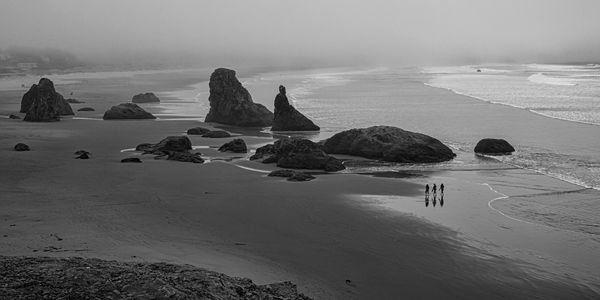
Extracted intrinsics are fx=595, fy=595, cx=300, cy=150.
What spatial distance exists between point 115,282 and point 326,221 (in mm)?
11133

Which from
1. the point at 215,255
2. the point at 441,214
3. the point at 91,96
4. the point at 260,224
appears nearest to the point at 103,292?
the point at 215,255

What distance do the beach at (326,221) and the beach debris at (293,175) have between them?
714mm

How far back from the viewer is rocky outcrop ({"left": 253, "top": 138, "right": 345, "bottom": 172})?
32344 millimetres

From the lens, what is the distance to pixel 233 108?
56219 millimetres

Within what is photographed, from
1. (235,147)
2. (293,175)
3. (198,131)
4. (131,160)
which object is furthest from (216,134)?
(293,175)

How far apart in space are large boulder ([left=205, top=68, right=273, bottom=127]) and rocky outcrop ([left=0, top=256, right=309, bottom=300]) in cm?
4296

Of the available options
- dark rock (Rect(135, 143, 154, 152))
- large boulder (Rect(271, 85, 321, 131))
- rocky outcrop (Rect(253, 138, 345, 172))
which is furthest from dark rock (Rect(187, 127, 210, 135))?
rocky outcrop (Rect(253, 138, 345, 172))

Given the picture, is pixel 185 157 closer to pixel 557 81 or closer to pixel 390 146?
pixel 390 146

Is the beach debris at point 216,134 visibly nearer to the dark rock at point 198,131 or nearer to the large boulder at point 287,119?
the dark rock at point 198,131

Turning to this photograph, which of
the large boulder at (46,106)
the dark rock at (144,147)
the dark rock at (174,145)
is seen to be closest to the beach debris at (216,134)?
the dark rock at (144,147)

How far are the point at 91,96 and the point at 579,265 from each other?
3270 inches

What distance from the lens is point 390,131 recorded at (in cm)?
3716

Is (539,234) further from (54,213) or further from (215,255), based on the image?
(54,213)

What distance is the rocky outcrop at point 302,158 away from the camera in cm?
3234
